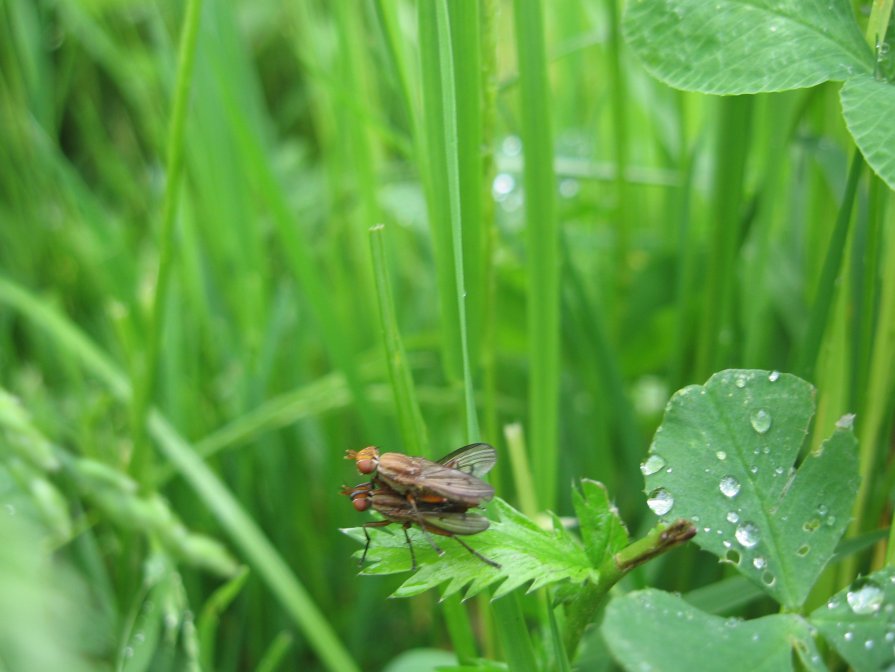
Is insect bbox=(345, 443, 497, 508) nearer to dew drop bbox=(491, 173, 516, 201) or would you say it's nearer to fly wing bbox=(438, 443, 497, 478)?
fly wing bbox=(438, 443, 497, 478)

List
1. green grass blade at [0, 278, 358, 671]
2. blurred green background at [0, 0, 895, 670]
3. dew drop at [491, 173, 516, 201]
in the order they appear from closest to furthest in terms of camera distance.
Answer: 1. blurred green background at [0, 0, 895, 670]
2. green grass blade at [0, 278, 358, 671]
3. dew drop at [491, 173, 516, 201]

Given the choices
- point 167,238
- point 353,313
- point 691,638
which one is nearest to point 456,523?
point 691,638

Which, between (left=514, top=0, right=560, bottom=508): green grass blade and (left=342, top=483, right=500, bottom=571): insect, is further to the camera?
(left=514, top=0, right=560, bottom=508): green grass blade

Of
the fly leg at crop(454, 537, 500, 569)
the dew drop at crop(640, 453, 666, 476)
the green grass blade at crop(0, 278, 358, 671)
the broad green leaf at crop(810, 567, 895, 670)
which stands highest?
the dew drop at crop(640, 453, 666, 476)

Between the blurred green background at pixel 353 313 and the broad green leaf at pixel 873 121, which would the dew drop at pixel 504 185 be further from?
the broad green leaf at pixel 873 121

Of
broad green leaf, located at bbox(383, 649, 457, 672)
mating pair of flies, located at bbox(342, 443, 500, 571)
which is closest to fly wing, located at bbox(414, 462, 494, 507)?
mating pair of flies, located at bbox(342, 443, 500, 571)

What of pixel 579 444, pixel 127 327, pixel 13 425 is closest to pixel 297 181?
pixel 127 327

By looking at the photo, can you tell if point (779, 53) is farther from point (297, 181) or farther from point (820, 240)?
point (297, 181)

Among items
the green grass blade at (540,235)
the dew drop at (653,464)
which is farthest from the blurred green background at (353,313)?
the dew drop at (653,464)
